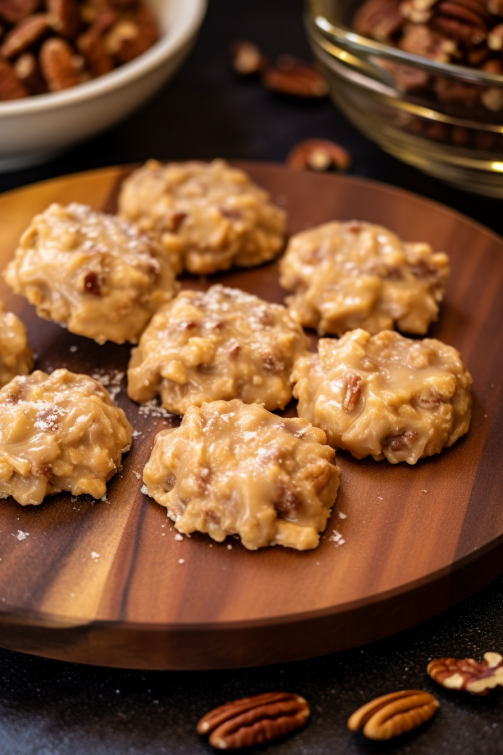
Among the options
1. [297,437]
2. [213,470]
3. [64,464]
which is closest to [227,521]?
[213,470]

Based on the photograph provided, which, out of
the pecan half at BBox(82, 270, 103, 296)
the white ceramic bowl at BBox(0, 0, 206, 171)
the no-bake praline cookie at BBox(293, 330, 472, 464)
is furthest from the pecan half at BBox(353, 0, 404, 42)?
the pecan half at BBox(82, 270, 103, 296)

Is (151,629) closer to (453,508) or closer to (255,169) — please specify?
(453,508)

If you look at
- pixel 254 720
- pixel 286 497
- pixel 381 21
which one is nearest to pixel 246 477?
pixel 286 497

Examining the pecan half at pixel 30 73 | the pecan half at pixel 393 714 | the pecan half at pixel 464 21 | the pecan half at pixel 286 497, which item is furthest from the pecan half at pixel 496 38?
the pecan half at pixel 393 714

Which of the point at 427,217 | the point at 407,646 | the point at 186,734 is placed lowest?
the point at 186,734

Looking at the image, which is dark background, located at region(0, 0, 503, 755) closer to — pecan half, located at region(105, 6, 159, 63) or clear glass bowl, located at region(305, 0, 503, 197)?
clear glass bowl, located at region(305, 0, 503, 197)

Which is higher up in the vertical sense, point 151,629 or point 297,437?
point 297,437

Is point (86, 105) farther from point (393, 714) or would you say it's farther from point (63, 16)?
point (393, 714)
